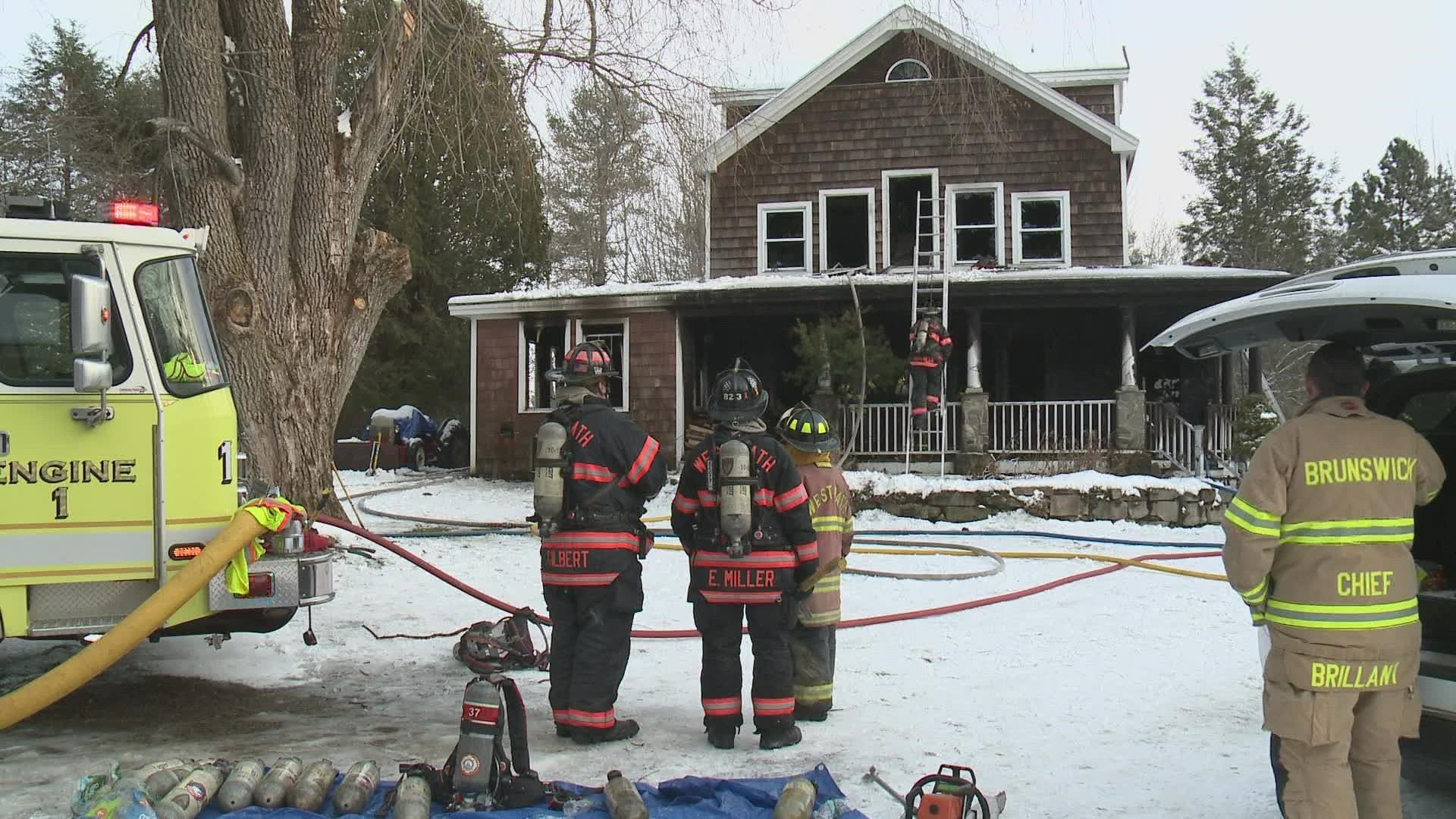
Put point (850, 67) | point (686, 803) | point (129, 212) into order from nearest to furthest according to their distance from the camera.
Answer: point (686, 803)
point (129, 212)
point (850, 67)

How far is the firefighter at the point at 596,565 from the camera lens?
5004 millimetres

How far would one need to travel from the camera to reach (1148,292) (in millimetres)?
16203

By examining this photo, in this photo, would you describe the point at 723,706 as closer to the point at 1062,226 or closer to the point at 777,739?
the point at 777,739

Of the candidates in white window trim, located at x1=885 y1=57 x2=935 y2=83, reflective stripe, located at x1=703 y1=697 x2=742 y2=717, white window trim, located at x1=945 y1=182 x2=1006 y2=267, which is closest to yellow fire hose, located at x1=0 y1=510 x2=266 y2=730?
reflective stripe, located at x1=703 y1=697 x2=742 y2=717

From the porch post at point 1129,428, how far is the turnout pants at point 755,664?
11.4 metres

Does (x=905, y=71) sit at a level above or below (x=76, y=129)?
above

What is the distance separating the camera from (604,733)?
500 cm

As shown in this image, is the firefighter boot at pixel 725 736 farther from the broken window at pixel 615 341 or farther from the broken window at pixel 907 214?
the broken window at pixel 907 214

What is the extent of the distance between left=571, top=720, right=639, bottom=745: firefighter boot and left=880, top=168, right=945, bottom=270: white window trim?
1396 centimetres

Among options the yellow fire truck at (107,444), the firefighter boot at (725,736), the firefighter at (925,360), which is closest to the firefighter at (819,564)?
the firefighter boot at (725,736)

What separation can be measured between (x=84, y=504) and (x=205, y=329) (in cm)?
106

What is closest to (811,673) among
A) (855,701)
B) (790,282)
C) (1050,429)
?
(855,701)

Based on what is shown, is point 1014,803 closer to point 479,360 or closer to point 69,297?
point 69,297

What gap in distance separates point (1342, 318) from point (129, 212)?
5.33 meters
